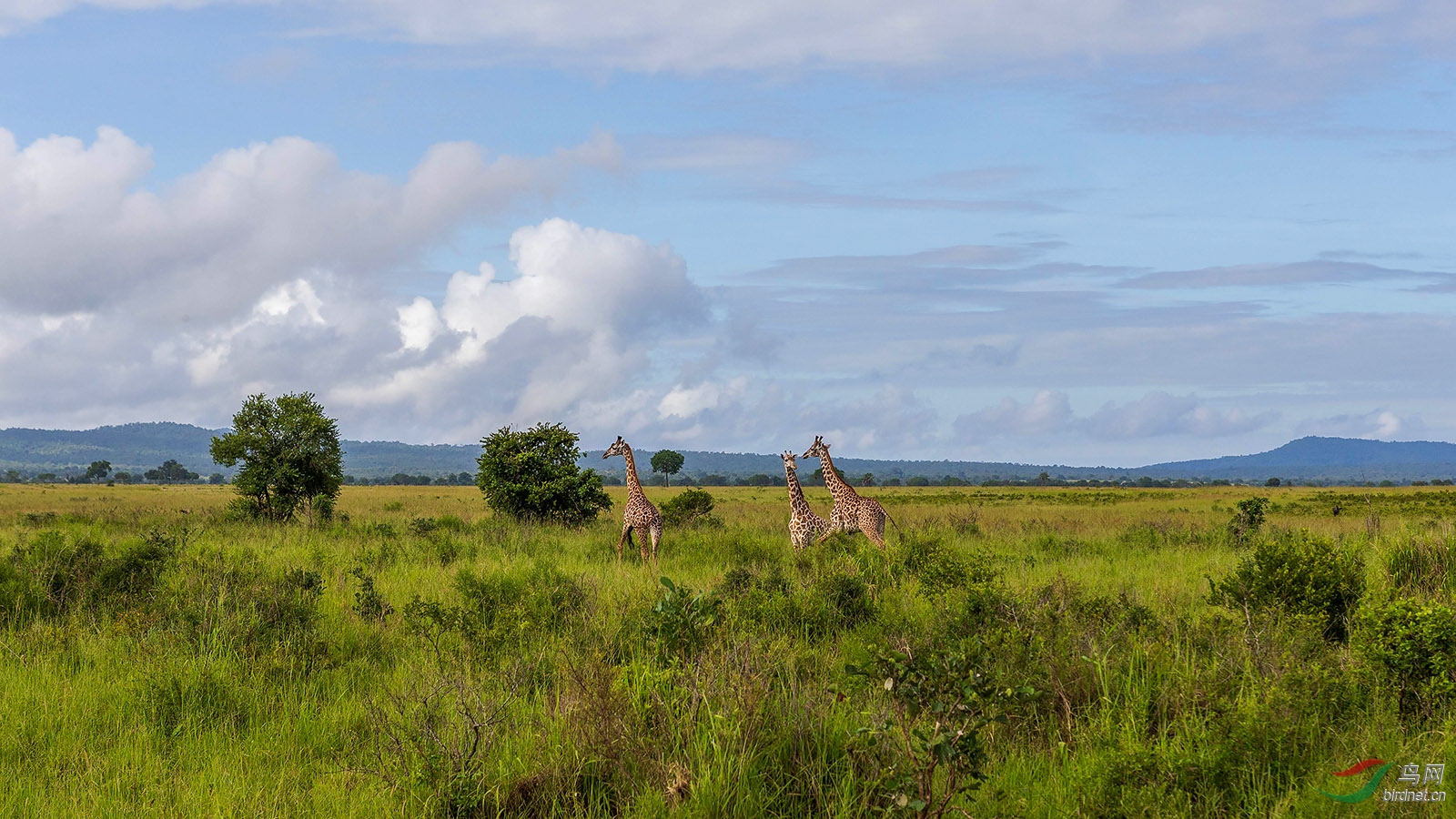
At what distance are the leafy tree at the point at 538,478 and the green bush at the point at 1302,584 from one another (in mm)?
19482

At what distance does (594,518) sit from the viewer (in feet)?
97.2

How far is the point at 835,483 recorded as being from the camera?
65.8ft

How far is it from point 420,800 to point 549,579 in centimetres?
650

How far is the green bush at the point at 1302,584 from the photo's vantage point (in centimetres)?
998

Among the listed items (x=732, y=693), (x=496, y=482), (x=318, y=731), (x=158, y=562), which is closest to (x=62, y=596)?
(x=158, y=562)

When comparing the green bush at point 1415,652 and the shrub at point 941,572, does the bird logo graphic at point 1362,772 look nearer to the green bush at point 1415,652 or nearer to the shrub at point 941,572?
the green bush at point 1415,652

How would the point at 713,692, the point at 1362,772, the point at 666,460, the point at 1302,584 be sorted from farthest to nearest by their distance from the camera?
the point at 666,460 → the point at 1302,584 → the point at 713,692 → the point at 1362,772

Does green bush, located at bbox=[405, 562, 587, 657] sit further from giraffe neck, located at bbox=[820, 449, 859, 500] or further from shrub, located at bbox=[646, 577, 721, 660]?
giraffe neck, located at bbox=[820, 449, 859, 500]

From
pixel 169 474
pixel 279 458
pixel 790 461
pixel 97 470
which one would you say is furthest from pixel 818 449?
pixel 169 474

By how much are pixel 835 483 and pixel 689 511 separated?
9922 mm

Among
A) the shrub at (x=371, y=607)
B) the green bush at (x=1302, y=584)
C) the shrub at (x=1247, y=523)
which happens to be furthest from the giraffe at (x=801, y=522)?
the shrub at (x=1247, y=523)

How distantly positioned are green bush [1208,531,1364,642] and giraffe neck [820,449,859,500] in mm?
9209

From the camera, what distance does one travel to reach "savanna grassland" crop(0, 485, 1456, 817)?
549 cm

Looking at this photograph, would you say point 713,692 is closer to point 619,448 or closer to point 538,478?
point 619,448
